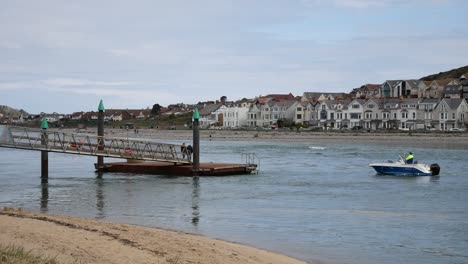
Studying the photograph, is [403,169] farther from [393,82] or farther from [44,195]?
[393,82]

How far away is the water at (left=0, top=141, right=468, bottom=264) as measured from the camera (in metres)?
21.1

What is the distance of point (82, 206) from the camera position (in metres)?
30.3

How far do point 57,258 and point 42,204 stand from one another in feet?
59.8

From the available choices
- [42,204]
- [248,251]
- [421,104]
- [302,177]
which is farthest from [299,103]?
[248,251]

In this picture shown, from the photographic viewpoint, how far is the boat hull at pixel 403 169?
4822 cm

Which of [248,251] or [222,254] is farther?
[248,251]

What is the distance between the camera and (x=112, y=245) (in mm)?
16219

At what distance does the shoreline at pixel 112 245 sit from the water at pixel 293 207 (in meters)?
2.14

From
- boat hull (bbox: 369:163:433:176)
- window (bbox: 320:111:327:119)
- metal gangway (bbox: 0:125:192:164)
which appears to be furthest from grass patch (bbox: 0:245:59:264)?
window (bbox: 320:111:327:119)

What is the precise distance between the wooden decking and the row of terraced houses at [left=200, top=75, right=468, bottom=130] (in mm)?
99615

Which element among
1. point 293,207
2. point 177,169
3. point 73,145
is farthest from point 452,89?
point 293,207

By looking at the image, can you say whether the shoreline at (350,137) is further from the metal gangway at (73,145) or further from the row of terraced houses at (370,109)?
the metal gangway at (73,145)

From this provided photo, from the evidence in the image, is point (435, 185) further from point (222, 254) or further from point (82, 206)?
point (222, 254)

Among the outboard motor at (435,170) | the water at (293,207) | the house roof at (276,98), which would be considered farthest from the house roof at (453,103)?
the outboard motor at (435,170)
